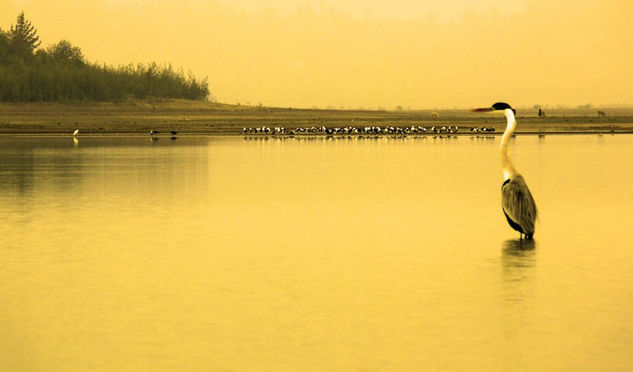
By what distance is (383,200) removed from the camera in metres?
20.6

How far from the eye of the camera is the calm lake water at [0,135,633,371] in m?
7.94

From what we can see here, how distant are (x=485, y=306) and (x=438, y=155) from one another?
99.8ft

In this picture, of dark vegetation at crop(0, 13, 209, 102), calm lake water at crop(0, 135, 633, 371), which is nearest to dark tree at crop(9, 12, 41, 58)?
dark vegetation at crop(0, 13, 209, 102)

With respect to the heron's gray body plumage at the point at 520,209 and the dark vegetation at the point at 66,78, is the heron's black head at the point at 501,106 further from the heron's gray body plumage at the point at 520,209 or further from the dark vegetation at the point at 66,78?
the dark vegetation at the point at 66,78

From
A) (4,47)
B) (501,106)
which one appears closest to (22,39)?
(4,47)

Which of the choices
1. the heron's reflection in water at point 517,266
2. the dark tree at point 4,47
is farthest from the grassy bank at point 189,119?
the heron's reflection in water at point 517,266

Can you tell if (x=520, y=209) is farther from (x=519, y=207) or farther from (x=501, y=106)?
(x=501, y=106)

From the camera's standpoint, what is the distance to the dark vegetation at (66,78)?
11650 centimetres

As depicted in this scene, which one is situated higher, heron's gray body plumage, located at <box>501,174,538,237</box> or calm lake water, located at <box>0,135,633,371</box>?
heron's gray body plumage, located at <box>501,174,538,237</box>

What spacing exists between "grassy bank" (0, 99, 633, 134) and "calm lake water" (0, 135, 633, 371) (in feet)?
191

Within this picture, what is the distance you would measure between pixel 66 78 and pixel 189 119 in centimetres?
2532

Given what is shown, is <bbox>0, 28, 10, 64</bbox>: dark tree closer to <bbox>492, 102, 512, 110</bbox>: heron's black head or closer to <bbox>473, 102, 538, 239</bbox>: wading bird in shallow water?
<bbox>492, 102, 512, 110</bbox>: heron's black head

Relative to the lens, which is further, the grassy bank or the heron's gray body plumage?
the grassy bank

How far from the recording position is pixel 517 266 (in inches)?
476
